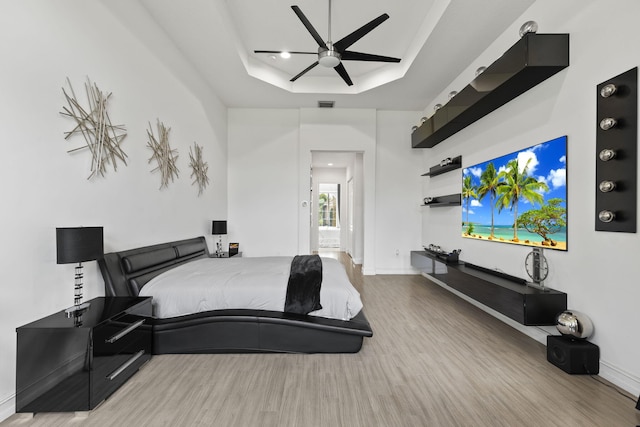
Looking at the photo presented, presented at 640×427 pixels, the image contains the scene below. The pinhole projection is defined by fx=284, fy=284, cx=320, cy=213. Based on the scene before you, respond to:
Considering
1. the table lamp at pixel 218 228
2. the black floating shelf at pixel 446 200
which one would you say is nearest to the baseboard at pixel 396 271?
the black floating shelf at pixel 446 200

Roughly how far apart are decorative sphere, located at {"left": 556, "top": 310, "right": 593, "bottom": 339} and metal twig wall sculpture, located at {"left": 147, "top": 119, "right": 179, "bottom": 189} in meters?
3.99

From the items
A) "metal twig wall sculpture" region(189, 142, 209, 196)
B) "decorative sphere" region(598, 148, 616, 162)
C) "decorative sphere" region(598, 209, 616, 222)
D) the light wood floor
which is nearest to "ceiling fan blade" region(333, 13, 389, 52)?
"decorative sphere" region(598, 148, 616, 162)

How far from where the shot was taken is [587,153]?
2.18 meters

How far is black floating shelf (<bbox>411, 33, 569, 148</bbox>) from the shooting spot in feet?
7.67

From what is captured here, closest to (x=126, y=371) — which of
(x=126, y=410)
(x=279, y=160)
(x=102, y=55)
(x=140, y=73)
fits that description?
(x=126, y=410)

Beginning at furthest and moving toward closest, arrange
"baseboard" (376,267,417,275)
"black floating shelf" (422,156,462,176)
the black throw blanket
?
"baseboard" (376,267,417,275), "black floating shelf" (422,156,462,176), the black throw blanket

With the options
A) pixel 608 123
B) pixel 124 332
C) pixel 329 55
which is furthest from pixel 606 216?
pixel 124 332

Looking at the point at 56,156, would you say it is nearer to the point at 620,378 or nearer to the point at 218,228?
the point at 218,228

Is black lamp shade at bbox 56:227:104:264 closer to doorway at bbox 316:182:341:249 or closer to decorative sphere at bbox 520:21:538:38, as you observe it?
decorative sphere at bbox 520:21:538:38

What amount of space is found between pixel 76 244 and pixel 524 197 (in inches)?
145

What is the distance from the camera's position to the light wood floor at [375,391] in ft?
5.37

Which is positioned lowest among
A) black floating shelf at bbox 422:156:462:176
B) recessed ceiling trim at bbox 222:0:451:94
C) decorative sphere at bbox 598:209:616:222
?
decorative sphere at bbox 598:209:616:222

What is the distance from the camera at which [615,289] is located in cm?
197

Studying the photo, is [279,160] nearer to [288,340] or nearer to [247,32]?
[247,32]
